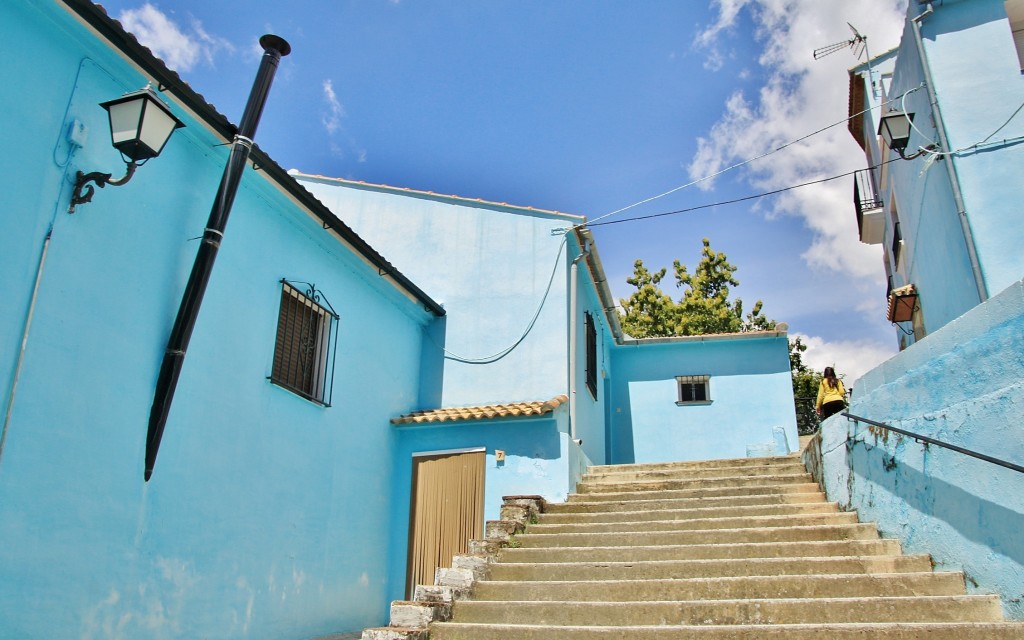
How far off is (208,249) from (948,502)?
6.51 meters

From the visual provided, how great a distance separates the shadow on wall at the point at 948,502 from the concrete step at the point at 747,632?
0.53 m

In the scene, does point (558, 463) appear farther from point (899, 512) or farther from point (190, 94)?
point (190, 94)

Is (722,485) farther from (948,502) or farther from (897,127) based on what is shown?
(897,127)

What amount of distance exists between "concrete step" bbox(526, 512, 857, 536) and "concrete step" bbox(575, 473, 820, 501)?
983 mm

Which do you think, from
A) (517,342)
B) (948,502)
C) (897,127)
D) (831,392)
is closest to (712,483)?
(831,392)

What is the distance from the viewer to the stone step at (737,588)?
17.2 ft

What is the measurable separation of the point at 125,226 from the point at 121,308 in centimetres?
74

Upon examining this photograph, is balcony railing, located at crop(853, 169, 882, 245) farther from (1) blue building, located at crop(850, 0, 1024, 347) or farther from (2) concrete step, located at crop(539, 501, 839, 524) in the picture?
(2) concrete step, located at crop(539, 501, 839, 524)

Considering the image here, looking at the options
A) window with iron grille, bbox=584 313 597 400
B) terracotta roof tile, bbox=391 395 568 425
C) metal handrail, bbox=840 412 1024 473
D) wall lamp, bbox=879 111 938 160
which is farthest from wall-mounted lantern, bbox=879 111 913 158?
window with iron grille, bbox=584 313 597 400

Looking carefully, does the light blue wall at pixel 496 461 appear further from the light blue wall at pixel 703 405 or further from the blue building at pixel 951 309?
the light blue wall at pixel 703 405

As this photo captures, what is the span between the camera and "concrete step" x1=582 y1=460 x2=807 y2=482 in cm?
894

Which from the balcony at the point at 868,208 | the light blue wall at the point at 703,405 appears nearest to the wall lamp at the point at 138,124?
the light blue wall at the point at 703,405

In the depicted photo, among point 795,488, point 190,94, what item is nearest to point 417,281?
point 190,94

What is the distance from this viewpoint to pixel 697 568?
20.7 ft
